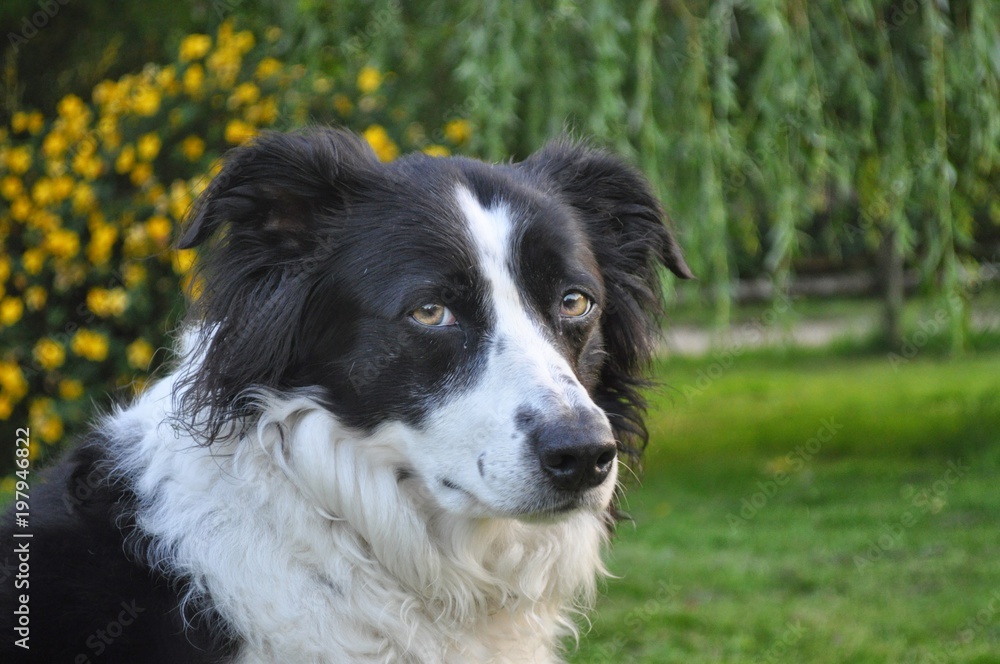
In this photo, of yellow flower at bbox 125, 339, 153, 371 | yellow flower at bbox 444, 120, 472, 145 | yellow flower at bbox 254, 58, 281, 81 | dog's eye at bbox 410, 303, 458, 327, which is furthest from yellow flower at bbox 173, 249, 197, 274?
dog's eye at bbox 410, 303, 458, 327

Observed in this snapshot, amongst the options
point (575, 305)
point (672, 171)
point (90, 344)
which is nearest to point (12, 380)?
point (90, 344)

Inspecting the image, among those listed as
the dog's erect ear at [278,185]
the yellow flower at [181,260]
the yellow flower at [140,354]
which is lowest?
the yellow flower at [140,354]

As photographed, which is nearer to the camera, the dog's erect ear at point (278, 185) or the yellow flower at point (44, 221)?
the dog's erect ear at point (278, 185)

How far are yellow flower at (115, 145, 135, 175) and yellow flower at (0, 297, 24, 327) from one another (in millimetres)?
951

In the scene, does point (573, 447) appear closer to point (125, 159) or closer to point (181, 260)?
point (181, 260)

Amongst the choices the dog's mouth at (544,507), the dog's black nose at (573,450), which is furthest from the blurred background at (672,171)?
the dog's black nose at (573,450)

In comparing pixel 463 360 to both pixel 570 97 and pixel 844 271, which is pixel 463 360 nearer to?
pixel 570 97

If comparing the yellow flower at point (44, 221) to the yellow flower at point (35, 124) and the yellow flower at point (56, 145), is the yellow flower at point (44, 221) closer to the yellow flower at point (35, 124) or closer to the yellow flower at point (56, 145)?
the yellow flower at point (56, 145)

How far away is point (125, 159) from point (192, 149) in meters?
0.38

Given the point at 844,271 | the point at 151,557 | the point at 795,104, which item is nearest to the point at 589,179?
the point at 151,557

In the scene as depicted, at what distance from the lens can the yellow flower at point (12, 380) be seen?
6.06 metres

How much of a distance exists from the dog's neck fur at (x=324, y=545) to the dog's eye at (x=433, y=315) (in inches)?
11.1

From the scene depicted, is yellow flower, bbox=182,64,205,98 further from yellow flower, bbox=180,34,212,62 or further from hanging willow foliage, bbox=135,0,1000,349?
Result: hanging willow foliage, bbox=135,0,1000,349

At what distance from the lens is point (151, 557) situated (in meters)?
2.57
